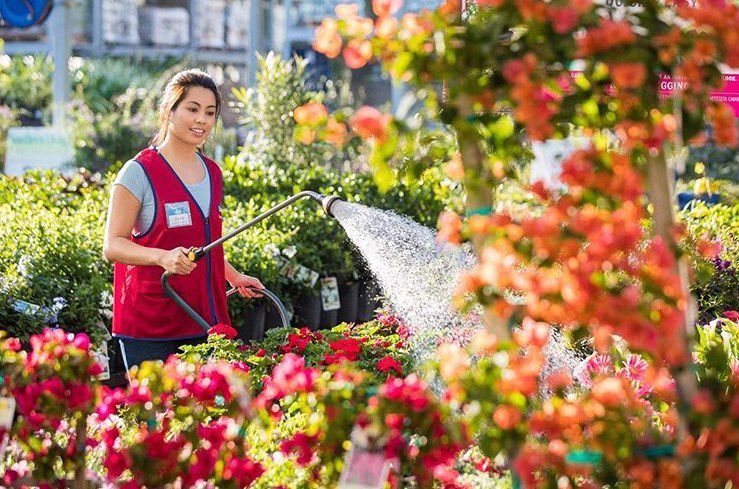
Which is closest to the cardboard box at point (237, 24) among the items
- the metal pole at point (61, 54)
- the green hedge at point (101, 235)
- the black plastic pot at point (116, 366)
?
the metal pole at point (61, 54)

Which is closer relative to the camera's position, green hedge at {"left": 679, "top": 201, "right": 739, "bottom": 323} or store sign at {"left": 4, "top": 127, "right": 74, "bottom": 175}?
green hedge at {"left": 679, "top": 201, "right": 739, "bottom": 323}

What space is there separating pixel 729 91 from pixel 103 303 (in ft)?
9.60

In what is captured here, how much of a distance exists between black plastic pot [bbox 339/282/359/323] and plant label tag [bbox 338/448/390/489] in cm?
439

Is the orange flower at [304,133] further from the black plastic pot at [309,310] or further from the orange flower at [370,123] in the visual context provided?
the black plastic pot at [309,310]

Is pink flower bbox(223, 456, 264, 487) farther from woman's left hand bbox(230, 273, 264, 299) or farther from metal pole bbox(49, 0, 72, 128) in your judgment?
Answer: metal pole bbox(49, 0, 72, 128)

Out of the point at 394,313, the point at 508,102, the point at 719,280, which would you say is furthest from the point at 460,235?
the point at 719,280

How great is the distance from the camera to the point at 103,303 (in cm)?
508

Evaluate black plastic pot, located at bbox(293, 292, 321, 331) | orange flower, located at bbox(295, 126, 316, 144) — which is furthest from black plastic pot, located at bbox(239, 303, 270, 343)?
orange flower, located at bbox(295, 126, 316, 144)

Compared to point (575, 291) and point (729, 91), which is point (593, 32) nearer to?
point (575, 291)

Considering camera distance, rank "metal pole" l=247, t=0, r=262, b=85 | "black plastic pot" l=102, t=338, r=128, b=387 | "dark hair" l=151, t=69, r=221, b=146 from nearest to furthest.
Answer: "dark hair" l=151, t=69, r=221, b=146
"black plastic pot" l=102, t=338, r=128, b=387
"metal pole" l=247, t=0, r=262, b=85

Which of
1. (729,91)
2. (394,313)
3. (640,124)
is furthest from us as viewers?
(729,91)

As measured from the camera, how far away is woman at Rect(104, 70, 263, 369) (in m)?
3.81

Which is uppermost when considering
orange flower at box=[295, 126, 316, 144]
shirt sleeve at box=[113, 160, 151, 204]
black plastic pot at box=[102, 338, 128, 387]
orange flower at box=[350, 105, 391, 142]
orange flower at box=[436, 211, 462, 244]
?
orange flower at box=[350, 105, 391, 142]

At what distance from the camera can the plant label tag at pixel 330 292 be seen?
6.21 metres
